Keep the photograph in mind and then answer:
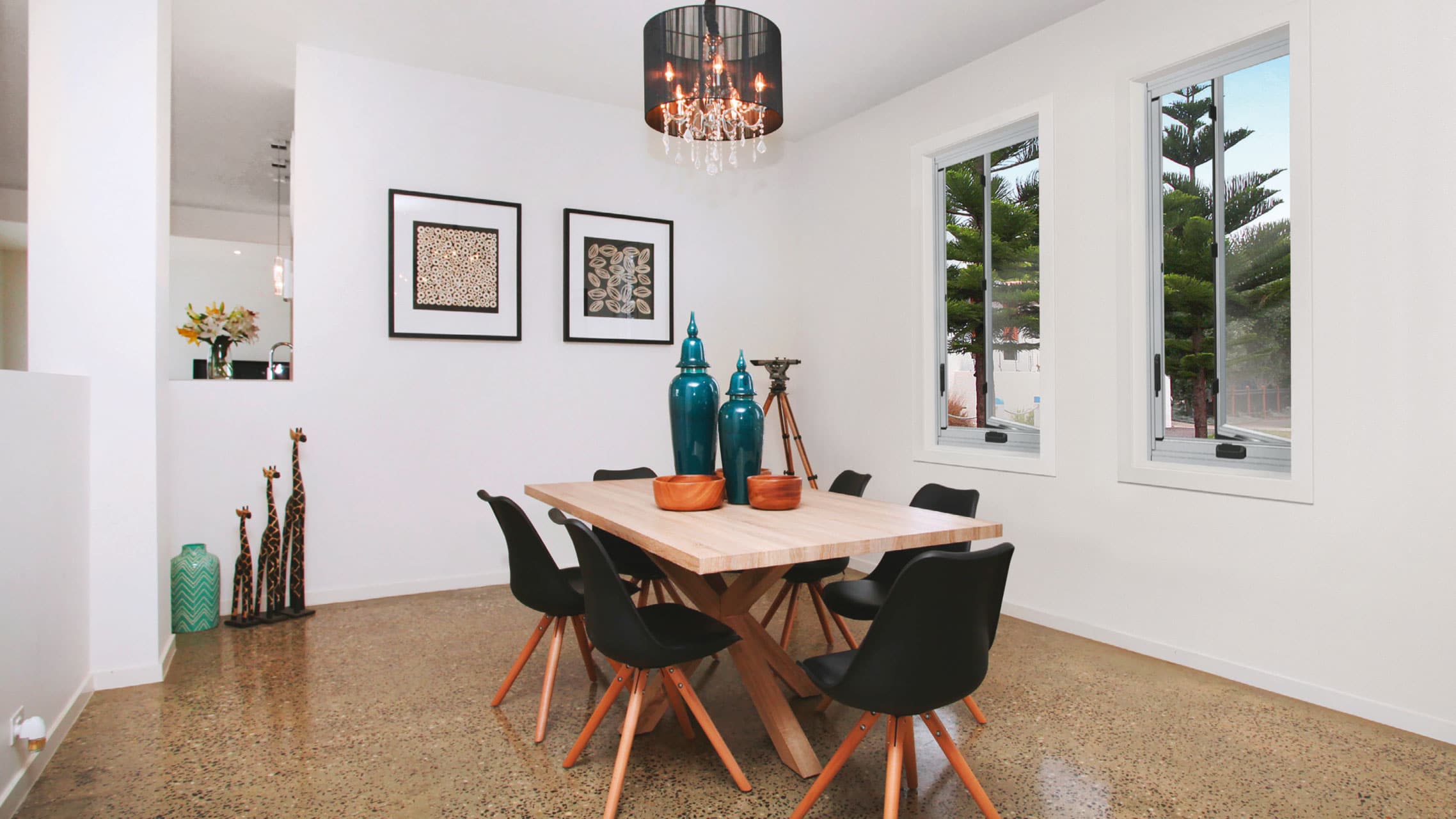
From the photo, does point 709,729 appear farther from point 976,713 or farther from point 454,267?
point 454,267

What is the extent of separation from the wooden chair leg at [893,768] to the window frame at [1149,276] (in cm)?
204

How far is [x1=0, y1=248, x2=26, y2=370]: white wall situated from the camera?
21.5ft

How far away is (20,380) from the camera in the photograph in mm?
2221

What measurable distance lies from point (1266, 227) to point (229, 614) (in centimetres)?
504

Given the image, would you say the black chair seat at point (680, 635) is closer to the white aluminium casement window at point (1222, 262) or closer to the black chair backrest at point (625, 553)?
the black chair backrest at point (625, 553)

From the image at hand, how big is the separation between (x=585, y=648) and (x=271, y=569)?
6.50 feet

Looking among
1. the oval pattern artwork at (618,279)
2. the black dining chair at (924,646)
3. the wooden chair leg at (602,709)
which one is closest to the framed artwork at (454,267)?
the oval pattern artwork at (618,279)

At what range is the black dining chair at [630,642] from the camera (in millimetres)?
1969

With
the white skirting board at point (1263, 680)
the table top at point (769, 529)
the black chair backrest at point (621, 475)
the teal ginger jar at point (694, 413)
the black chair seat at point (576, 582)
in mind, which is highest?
the teal ginger jar at point (694, 413)

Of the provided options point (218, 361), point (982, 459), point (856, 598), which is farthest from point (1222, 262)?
point (218, 361)

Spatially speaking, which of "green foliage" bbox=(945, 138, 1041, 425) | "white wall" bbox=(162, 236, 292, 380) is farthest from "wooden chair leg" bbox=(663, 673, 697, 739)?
"white wall" bbox=(162, 236, 292, 380)

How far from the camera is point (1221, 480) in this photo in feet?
10.1

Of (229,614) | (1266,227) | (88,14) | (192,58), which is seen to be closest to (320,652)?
(229,614)

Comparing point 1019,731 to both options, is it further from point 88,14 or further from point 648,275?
point 88,14
